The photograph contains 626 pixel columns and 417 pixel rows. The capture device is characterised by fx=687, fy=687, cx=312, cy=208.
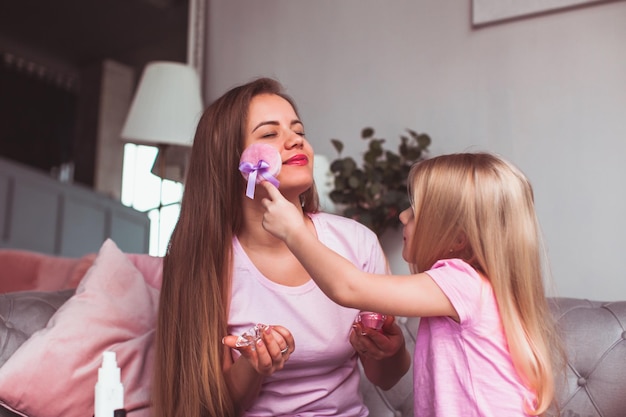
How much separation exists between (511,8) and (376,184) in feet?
2.82

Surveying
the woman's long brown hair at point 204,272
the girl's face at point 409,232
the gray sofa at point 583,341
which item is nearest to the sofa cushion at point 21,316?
the gray sofa at point 583,341

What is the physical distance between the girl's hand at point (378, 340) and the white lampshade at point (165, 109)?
73.3 inches

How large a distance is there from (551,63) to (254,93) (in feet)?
4.80

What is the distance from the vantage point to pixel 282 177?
4.50 feet

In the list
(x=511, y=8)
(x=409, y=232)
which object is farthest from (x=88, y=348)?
(x=511, y=8)

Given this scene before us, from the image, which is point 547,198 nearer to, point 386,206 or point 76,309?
point 386,206

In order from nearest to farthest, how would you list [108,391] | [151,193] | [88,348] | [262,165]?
[108,391] < [262,165] < [88,348] < [151,193]

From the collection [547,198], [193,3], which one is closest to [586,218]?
[547,198]

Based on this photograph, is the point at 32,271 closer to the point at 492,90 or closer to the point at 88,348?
the point at 88,348

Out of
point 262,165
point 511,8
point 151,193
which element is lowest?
point 262,165

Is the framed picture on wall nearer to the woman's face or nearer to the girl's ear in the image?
the woman's face

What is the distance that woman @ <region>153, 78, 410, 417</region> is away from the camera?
1417 mm

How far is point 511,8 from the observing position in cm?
265

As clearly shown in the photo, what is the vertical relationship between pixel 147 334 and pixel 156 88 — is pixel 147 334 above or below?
below
